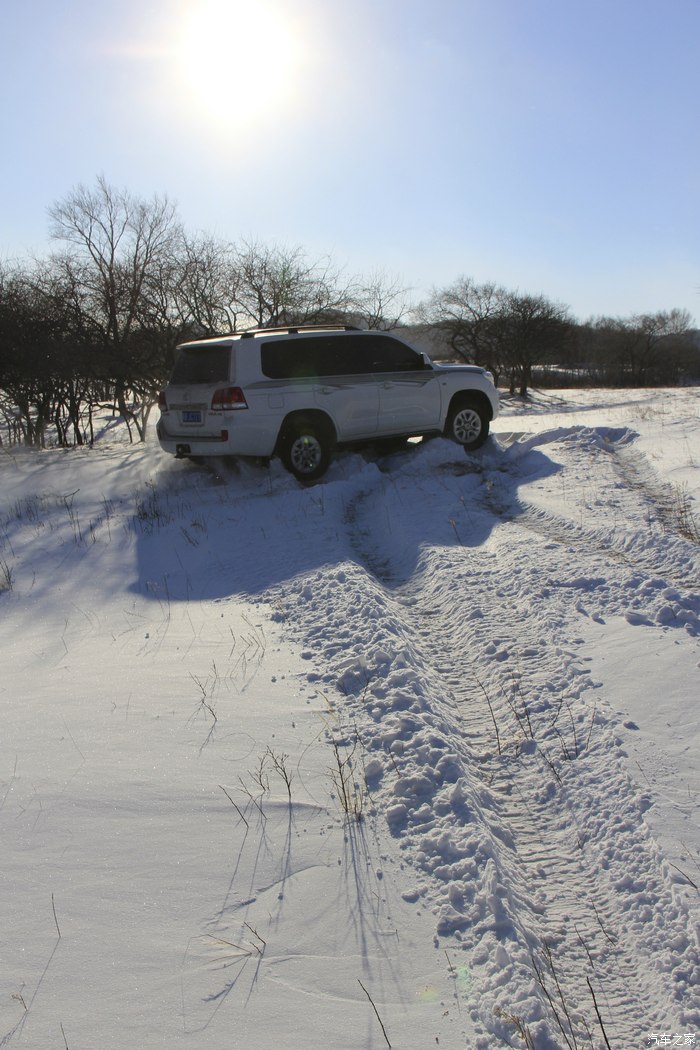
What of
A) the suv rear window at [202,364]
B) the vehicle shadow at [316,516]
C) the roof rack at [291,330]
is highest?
the roof rack at [291,330]

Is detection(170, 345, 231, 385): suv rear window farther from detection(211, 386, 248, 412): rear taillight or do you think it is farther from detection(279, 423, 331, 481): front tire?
detection(279, 423, 331, 481): front tire

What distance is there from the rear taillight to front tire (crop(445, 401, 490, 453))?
3.37 m

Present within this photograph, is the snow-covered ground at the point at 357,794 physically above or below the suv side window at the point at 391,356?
below

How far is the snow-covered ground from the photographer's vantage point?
7.04ft

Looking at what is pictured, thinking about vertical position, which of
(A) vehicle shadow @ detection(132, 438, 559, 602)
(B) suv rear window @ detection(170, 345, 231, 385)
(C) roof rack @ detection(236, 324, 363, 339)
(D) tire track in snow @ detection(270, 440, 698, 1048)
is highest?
(C) roof rack @ detection(236, 324, 363, 339)

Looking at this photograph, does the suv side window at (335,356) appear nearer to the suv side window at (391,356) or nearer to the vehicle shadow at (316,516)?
the suv side window at (391,356)

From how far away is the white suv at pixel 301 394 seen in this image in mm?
9008

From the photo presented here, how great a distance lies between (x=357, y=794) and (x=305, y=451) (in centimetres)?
674

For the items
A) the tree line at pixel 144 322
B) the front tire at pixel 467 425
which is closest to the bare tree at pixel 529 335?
the tree line at pixel 144 322

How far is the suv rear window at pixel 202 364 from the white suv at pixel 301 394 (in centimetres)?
1

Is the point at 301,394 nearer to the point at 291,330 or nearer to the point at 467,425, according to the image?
the point at 291,330

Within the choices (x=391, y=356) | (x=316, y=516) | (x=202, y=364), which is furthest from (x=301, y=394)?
(x=316, y=516)

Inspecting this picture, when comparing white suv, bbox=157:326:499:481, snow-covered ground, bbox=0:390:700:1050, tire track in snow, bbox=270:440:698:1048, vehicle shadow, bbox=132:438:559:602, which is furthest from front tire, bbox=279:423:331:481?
tire track in snow, bbox=270:440:698:1048

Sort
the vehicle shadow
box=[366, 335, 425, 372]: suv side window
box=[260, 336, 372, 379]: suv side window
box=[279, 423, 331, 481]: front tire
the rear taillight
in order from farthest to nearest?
box=[366, 335, 425, 372]: suv side window, box=[279, 423, 331, 481]: front tire, box=[260, 336, 372, 379]: suv side window, the rear taillight, the vehicle shadow
